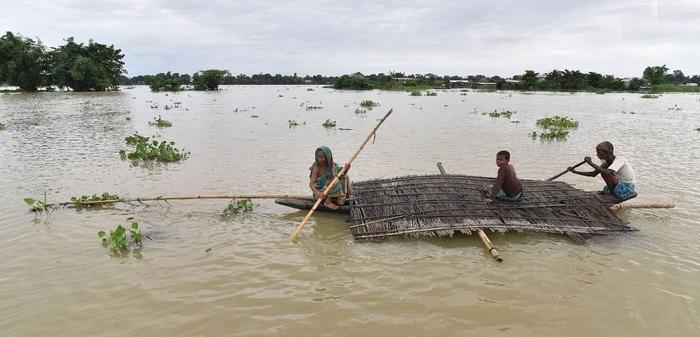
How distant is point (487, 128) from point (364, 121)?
6.27 meters

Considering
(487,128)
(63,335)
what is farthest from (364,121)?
(63,335)

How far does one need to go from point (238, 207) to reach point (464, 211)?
383cm

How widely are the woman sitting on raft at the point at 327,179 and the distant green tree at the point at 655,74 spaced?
75660mm

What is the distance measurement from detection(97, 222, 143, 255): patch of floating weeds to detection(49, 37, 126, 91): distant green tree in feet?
163

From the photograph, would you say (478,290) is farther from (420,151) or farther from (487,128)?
(487,128)

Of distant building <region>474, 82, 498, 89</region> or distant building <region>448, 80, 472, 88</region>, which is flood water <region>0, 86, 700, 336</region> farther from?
distant building <region>448, 80, 472, 88</region>

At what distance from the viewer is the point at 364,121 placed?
71.6 ft

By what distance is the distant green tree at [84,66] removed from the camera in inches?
1834

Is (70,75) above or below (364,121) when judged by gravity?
above

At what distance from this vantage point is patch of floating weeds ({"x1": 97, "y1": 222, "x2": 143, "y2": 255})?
552 cm

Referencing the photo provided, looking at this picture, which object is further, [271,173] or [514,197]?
[271,173]

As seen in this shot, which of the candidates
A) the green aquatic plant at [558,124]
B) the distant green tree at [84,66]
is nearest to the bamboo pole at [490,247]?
the green aquatic plant at [558,124]

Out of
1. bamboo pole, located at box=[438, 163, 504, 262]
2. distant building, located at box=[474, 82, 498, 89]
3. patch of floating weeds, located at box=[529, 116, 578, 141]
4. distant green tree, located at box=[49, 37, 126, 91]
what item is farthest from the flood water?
distant building, located at box=[474, 82, 498, 89]

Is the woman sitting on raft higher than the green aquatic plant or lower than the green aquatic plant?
lower
